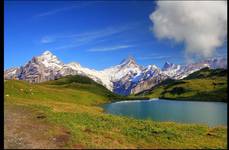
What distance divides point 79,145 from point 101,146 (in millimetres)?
2025

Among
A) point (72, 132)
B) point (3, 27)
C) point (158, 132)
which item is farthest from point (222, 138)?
point (3, 27)

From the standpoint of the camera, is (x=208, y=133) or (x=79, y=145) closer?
(x=79, y=145)

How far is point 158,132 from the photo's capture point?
3850 centimetres

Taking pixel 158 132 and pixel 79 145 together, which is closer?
pixel 79 145

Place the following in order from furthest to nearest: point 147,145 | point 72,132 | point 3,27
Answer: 1. point 72,132
2. point 147,145
3. point 3,27

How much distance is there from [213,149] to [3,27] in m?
22.1

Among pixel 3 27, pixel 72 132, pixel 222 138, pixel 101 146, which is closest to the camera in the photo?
pixel 3 27

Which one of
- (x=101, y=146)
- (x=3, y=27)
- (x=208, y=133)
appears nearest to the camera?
(x=3, y=27)

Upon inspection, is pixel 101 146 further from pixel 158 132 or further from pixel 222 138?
pixel 222 138

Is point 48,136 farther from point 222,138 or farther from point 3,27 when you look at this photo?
point 222,138

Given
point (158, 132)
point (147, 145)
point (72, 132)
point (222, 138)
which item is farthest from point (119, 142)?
point (222, 138)

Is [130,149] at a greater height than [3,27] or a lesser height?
lesser

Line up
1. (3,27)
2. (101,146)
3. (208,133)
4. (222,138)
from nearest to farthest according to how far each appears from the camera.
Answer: (3,27) → (101,146) → (222,138) → (208,133)

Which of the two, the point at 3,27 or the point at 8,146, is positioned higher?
the point at 3,27
